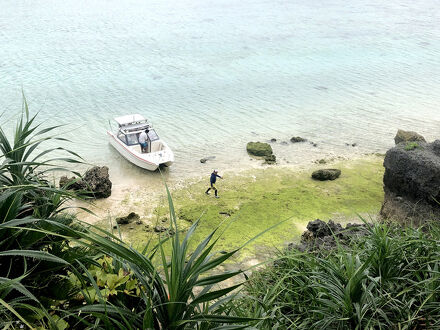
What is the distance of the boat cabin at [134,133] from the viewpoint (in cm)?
1691

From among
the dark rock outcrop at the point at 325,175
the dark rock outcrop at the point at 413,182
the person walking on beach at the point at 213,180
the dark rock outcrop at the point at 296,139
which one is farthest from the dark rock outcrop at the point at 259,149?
the dark rock outcrop at the point at 413,182

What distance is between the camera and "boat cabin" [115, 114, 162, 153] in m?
16.9

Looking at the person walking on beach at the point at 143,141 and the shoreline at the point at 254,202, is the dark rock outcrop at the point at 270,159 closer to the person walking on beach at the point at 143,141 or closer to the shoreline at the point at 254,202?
the shoreline at the point at 254,202

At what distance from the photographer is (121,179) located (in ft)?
52.3

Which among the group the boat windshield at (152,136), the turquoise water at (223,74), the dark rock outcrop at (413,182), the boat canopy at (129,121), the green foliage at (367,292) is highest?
the green foliage at (367,292)

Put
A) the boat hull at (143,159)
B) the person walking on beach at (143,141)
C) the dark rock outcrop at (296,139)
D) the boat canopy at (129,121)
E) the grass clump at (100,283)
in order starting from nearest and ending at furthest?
1. the grass clump at (100,283)
2. the boat hull at (143,159)
3. the person walking on beach at (143,141)
4. the boat canopy at (129,121)
5. the dark rock outcrop at (296,139)

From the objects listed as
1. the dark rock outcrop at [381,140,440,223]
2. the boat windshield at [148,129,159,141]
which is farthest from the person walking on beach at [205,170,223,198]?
the dark rock outcrop at [381,140,440,223]

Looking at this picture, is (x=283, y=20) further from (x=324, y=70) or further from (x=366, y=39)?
(x=324, y=70)

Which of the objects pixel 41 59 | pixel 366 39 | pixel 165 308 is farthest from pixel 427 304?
pixel 366 39

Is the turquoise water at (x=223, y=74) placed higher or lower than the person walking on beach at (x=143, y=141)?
lower

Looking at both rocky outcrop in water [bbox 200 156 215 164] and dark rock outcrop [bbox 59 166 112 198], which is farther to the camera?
rocky outcrop in water [bbox 200 156 215 164]

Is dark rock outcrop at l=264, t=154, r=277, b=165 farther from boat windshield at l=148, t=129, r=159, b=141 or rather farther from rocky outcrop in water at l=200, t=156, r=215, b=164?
boat windshield at l=148, t=129, r=159, b=141

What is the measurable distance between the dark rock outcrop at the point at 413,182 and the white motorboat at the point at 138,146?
7.26m

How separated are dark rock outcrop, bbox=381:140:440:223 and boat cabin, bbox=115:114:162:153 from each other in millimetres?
8300
